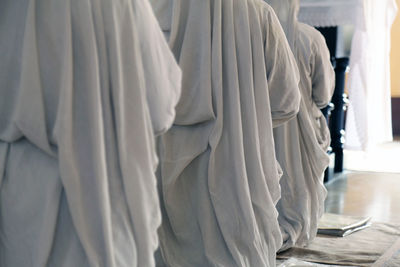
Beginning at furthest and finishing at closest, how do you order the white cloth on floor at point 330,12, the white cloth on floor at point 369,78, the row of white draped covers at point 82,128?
the white cloth on floor at point 369,78
the white cloth on floor at point 330,12
the row of white draped covers at point 82,128

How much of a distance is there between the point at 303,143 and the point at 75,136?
2453 millimetres

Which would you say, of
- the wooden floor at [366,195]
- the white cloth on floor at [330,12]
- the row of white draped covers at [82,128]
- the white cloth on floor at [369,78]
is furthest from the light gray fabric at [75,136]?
the white cloth on floor at [369,78]

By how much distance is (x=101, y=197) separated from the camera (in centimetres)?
170

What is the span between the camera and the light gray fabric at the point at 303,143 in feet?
12.6

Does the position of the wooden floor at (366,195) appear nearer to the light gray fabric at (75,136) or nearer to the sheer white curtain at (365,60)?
the sheer white curtain at (365,60)

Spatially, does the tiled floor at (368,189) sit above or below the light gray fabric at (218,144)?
below

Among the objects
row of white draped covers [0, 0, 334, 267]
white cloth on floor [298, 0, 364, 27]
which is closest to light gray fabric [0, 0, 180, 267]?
row of white draped covers [0, 0, 334, 267]

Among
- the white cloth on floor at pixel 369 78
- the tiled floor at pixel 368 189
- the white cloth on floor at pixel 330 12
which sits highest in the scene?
the white cloth on floor at pixel 330 12

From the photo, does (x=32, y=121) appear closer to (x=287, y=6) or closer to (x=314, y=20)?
(x=287, y=6)

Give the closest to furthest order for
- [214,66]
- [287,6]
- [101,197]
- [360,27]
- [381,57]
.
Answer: [101,197], [214,66], [287,6], [360,27], [381,57]

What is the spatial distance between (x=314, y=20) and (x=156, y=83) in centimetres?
438

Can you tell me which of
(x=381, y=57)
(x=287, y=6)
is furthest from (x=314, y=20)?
(x=287, y=6)

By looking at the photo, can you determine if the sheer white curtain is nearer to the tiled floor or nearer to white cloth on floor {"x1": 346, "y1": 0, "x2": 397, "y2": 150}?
white cloth on floor {"x1": 346, "y1": 0, "x2": 397, "y2": 150}

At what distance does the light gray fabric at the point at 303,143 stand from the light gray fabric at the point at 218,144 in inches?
34.7
